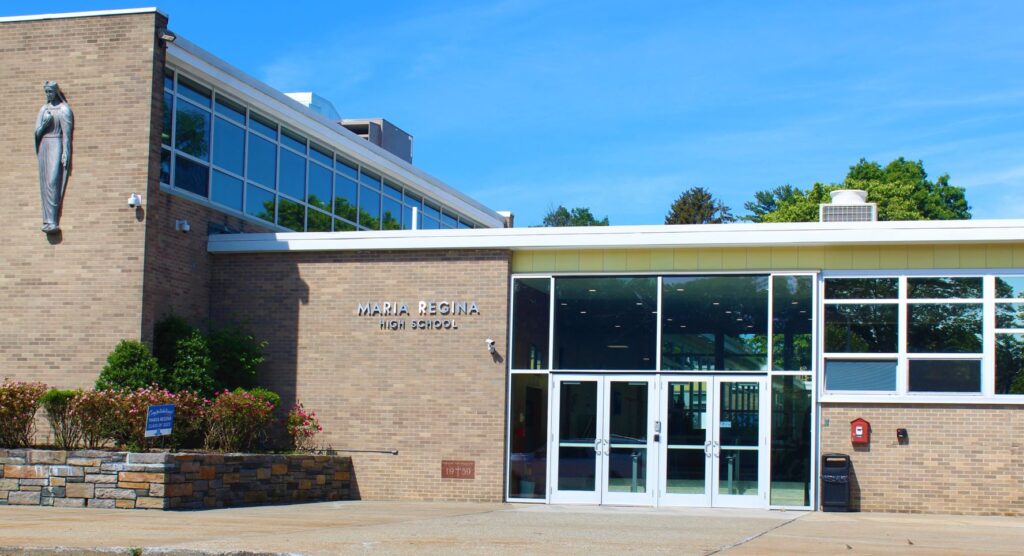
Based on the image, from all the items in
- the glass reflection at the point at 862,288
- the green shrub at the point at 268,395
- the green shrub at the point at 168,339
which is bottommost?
the green shrub at the point at 268,395

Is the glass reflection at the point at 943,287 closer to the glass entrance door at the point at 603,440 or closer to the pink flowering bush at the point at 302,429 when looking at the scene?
the glass entrance door at the point at 603,440

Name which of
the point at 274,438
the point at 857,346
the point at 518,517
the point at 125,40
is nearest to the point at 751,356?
the point at 857,346

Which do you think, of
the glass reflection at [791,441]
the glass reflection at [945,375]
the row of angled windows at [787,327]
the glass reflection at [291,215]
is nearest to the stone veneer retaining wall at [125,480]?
the row of angled windows at [787,327]

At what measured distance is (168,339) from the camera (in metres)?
19.3

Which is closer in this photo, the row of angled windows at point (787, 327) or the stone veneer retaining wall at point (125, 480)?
the stone veneer retaining wall at point (125, 480)

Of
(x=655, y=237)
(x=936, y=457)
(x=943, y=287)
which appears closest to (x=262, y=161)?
(x=655, y=237)

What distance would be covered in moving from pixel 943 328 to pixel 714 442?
392cm

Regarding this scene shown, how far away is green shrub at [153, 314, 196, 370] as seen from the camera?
63.3 feet

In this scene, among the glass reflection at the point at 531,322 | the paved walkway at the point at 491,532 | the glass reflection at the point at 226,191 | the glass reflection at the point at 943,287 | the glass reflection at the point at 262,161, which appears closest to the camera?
the paved walkway at the point at 491,532

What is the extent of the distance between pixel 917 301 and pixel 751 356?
2.67 m

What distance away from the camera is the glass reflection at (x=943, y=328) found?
60.1ft

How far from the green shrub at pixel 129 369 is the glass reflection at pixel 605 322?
6428 millimetres

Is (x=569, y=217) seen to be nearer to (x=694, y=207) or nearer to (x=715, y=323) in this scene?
(x=694, y=207)

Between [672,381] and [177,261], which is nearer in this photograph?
[672,381]
